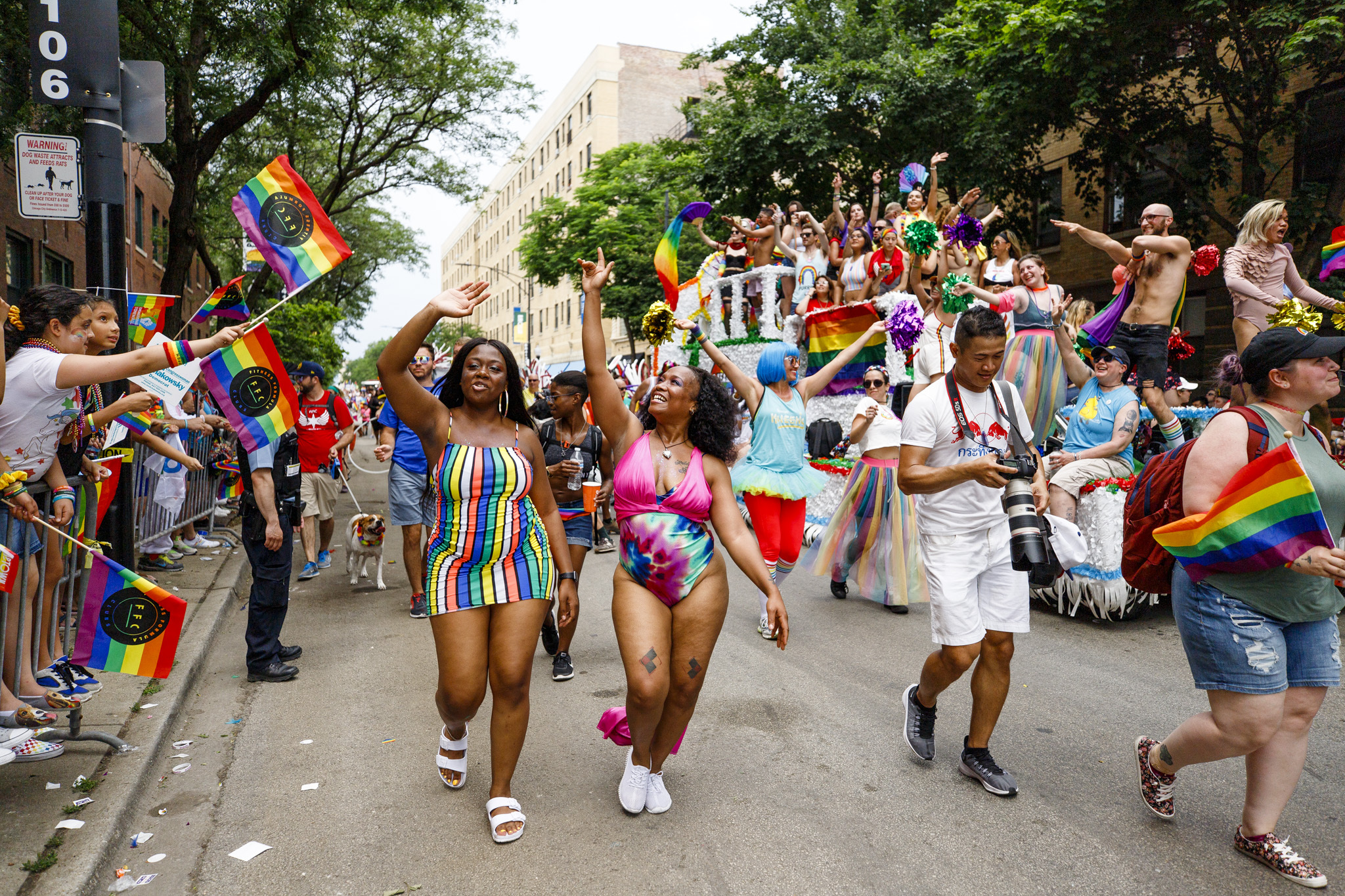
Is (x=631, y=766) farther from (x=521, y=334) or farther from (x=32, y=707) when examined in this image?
(x=521, y=334)

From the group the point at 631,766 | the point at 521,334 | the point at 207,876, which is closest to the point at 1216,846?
the point at 631,766

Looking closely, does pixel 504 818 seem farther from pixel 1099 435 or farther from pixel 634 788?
pixel 1099 435

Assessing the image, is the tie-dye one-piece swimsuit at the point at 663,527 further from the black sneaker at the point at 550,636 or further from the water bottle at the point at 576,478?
the black sneaker at the point at 550,636

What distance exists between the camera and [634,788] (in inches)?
143

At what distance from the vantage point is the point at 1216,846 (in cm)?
335

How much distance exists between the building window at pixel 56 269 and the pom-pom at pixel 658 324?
57.2 ft

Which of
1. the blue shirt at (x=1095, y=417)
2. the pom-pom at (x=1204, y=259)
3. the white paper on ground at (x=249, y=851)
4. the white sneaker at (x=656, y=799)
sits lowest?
the white paper on ground at (x=249, y=851)

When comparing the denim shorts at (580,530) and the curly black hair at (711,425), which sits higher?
the curly black hair at (711,425)

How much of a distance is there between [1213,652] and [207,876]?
3.66 meters

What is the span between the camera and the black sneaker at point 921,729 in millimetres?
4125

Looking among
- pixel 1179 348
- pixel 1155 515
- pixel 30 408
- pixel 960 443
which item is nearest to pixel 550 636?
pixel 960 443

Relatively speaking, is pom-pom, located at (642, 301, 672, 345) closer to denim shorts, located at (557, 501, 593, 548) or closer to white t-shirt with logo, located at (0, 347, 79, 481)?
denim shorts, located at (557, 501, 593, 548)

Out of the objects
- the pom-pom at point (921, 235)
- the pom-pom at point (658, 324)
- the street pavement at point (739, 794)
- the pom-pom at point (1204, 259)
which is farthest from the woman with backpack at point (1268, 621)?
the pom-pom at point (921, 235)

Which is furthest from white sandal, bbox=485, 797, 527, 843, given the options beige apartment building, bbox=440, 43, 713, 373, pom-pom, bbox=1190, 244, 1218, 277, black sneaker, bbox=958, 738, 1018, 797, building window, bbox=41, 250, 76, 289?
beige apartment building, bbox=440, 43, 713, 373
